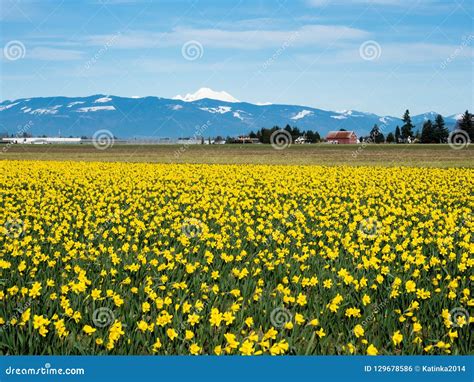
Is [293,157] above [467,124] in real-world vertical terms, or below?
below

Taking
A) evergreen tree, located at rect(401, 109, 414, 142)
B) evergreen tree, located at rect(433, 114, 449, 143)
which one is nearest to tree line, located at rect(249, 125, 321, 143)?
evergreen tree, located at rect(401, 109, 414, 142)

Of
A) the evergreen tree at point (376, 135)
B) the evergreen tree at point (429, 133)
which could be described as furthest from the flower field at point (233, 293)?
the evergreen tree at point (376, 135)

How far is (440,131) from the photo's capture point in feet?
403

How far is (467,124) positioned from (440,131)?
19.5 ft

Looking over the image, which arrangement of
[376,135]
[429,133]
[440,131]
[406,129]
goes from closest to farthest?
[429,133]
[440,131]
[406,129]
[376,135]

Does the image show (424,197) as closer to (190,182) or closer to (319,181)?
(319,181)

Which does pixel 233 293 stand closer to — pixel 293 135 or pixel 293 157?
pixel 293 157

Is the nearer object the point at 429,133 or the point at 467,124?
the point at 467,124

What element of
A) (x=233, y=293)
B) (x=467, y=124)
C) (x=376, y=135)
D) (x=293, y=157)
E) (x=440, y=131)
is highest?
(x=467, y=124)

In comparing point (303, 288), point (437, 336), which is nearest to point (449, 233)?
point (303, 288)

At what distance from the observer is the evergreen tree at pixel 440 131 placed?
12019 centimetres

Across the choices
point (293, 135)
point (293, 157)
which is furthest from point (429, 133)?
point (293, 157)

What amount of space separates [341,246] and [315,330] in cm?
445

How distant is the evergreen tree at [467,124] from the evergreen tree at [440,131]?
3522 millimetres
